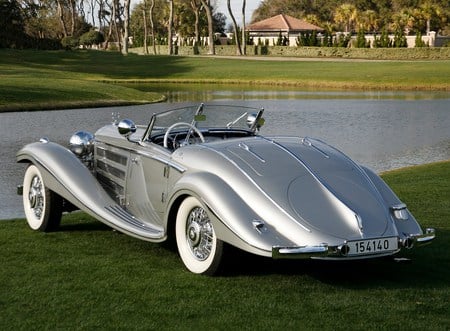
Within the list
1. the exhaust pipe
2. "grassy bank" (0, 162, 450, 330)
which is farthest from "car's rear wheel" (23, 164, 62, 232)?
the exhaust pipe

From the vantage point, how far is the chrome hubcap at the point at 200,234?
678 cm

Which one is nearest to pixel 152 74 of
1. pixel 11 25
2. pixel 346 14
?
pixel 11 25

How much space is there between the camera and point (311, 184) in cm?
673

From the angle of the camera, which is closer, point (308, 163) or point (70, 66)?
point (308, 163)

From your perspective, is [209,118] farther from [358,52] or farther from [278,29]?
[278,29]

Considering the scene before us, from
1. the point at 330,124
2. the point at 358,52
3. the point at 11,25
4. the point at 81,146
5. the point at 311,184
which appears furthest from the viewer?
the point at 358,52

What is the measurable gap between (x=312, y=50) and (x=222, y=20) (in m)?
64.3

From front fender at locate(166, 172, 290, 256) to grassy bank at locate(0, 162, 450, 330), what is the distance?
368 millimetres

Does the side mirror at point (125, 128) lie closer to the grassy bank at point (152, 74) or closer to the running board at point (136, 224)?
the running board at point (136, 224)

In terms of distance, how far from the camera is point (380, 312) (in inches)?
231

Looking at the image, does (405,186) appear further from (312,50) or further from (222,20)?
(222,20)

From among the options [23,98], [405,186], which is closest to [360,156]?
[405,186]

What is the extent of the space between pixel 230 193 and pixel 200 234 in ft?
1.46

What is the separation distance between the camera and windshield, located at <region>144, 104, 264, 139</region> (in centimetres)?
802
